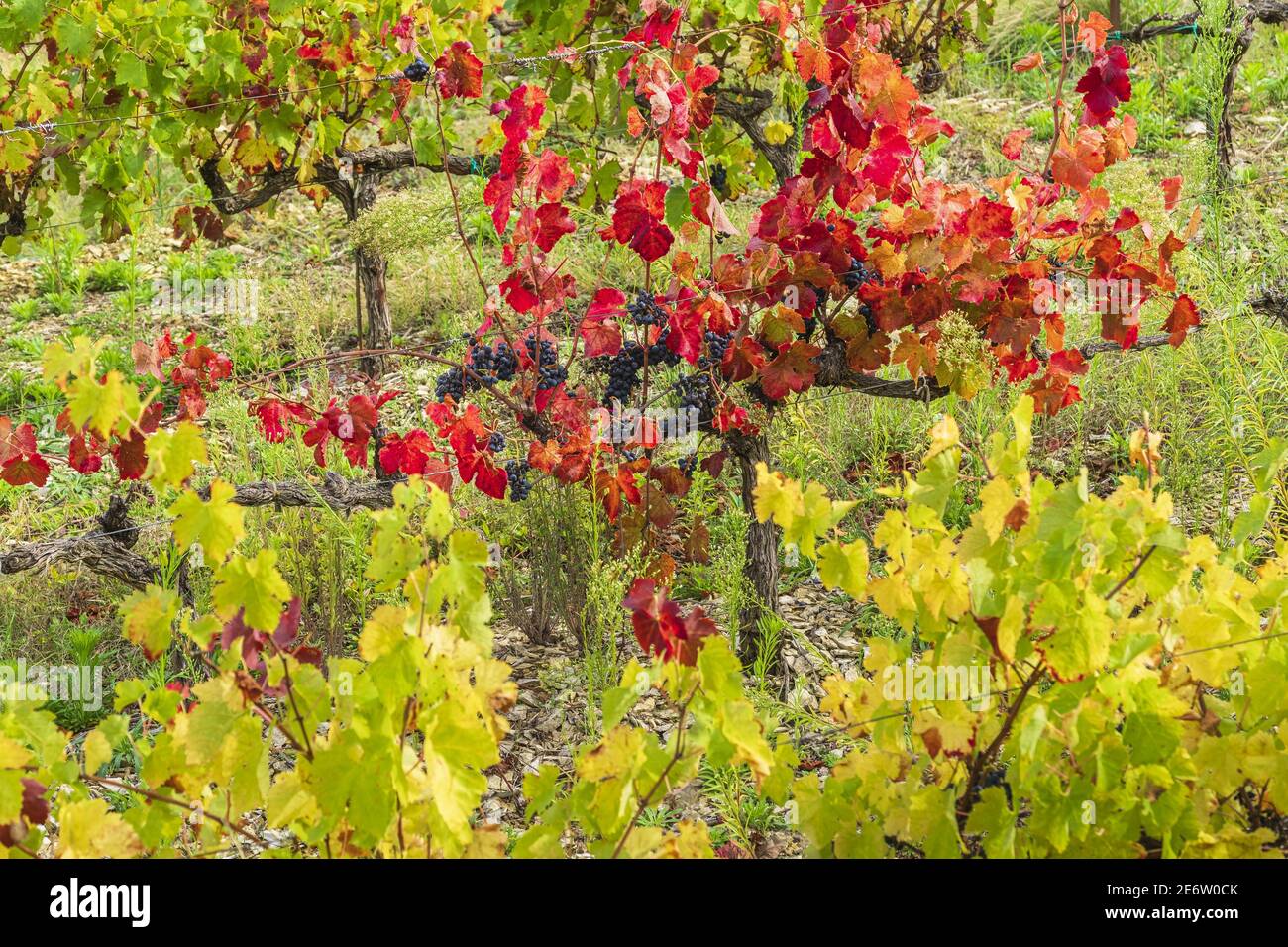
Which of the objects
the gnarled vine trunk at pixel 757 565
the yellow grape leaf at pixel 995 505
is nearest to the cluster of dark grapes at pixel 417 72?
the gnarled vine trunk at pixel 757 565

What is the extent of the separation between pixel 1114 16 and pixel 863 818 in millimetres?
4630

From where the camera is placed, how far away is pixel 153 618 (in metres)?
1.49

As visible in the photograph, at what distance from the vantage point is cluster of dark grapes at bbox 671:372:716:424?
2.62 metres

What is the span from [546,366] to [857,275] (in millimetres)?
705

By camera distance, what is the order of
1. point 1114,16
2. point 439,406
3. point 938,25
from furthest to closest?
point 1114,16, point 938,25, point 439,406

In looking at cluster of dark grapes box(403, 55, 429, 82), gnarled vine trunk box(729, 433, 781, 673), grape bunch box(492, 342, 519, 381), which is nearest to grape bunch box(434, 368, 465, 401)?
grape bunch box(492, 342, 519, 381)

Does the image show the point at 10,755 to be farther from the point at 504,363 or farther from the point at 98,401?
the point at 504,363

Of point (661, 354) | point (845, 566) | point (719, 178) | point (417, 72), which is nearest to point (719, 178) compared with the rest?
point (719, 178)

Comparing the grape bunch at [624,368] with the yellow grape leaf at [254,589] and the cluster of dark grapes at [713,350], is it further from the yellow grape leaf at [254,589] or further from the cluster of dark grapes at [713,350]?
the yellow grape leaf at [254,589]

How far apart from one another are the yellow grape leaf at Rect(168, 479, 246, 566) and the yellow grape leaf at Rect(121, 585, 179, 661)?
99mm

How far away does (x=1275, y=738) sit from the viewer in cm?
157

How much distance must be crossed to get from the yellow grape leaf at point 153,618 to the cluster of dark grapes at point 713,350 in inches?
52.1
